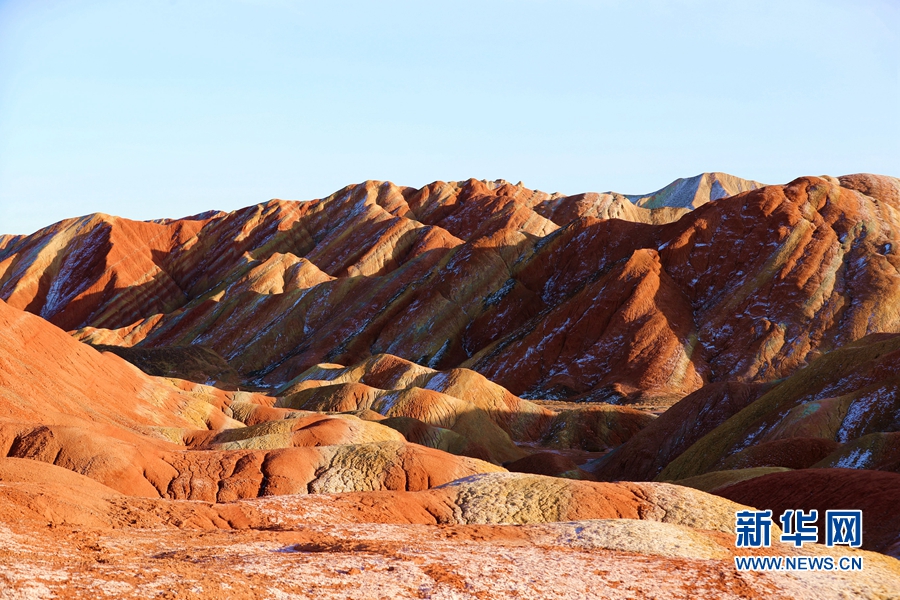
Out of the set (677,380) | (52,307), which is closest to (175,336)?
(52,307)

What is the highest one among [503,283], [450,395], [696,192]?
[696,192]

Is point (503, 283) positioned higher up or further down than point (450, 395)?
higher up

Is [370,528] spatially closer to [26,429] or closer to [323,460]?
[323,460]

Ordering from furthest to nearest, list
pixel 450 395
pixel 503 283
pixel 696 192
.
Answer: pixel 696 192, pixel 503 283, pixel 450 395

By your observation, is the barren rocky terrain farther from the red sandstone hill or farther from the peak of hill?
the peak of hill

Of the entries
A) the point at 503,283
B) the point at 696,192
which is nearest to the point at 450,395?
the point at 503,283

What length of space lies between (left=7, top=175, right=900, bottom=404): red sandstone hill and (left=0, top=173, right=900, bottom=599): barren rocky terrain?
367 mm

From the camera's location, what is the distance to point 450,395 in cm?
7356

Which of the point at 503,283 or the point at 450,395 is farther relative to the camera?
the point at 503,283

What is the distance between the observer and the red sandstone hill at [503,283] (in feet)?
281

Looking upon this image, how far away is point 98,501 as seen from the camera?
22406mm

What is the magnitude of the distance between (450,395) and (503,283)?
40.1 meters

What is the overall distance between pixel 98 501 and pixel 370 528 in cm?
688

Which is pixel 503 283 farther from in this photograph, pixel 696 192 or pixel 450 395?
pixel 696 192
